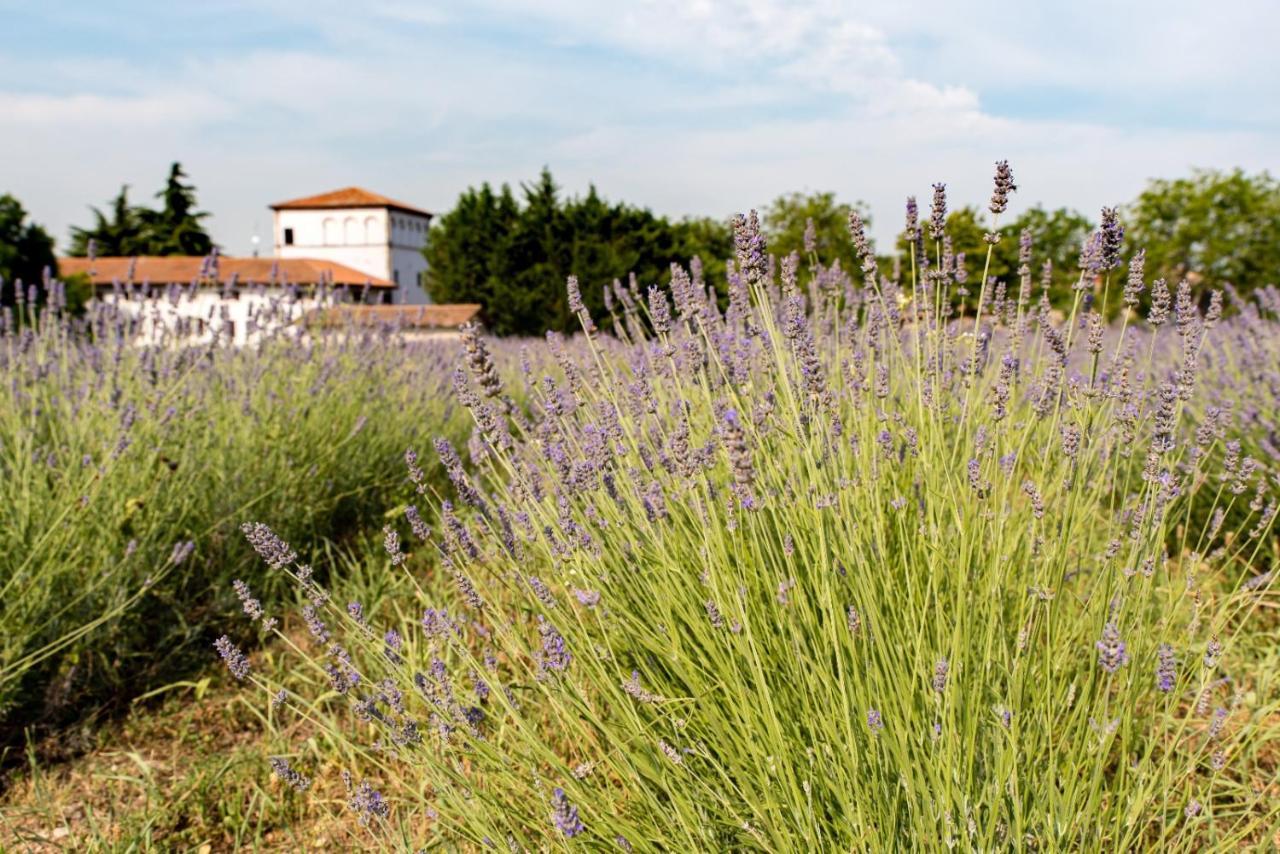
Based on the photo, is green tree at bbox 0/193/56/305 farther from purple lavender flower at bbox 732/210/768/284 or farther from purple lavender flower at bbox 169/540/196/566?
purple lavender flower at bbox 732/210/768/284

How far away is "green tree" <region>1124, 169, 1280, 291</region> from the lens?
3200 cm

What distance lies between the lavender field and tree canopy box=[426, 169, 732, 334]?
23522 millimetres

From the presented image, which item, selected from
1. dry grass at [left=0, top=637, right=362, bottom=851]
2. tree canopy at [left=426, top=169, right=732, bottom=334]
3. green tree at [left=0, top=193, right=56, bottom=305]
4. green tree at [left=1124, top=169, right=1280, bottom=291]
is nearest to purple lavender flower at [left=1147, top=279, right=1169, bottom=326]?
dry grass at [left=0, top=637, right=362, bottom=851]

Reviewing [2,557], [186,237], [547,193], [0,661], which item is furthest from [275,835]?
[186,237]

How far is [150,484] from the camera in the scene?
12.2 ft

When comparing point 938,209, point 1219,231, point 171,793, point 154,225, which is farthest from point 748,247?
point 154,225

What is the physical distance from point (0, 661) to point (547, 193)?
2754 cm

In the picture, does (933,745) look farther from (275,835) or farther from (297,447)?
(297,447)

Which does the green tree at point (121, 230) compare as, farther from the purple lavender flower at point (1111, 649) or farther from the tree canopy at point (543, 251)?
the purple lavender flower at point (1111, 649)

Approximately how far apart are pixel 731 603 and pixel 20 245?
22.8 meters

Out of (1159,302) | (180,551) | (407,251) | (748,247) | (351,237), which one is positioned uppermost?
(351,237)

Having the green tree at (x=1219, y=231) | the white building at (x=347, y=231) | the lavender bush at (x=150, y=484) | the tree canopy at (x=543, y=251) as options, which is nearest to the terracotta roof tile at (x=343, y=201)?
the white building at (x=347, y=231)

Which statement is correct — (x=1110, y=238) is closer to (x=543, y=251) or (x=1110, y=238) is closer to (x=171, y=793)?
(x=171, y=793)

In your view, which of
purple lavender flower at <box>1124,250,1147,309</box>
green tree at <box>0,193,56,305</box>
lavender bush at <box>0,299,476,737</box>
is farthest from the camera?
green tree at <box>0,193,56,305</box>
